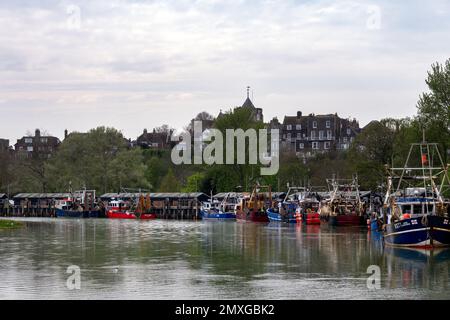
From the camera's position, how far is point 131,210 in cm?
17212

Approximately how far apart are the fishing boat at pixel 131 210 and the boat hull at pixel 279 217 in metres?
37.4

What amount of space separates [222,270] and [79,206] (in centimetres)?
12533

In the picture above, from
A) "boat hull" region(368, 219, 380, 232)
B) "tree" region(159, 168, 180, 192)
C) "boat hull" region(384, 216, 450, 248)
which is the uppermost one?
"tree" region(159, 168, 180, 192)

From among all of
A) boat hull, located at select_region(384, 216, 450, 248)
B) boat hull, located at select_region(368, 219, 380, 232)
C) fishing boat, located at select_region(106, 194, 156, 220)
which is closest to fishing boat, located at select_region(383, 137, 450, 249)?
boat hull, located at select_region(384, 216, 450, 248)

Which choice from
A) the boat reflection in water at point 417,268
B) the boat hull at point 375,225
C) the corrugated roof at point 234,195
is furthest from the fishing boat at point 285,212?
the boat reflection in water at point 417,268

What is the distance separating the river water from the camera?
40250 millimetres

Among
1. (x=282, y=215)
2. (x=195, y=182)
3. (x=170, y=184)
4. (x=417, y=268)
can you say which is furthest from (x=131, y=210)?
(x=417, y=268)

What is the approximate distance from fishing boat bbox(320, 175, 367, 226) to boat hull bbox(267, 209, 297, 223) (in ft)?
17.7

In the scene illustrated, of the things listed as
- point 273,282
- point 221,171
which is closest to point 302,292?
point 273,282

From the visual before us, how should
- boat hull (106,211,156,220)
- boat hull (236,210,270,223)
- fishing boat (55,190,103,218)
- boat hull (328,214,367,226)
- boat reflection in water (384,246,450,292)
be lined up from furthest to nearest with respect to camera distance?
1. fishing boat (55,190,103,218)
2. boat hull (106,211,156,220)
3. boat hull (236,210,270,223)
4. boat hull (328,214,367,226)
5. boat reflection in water (384,246,450,292)

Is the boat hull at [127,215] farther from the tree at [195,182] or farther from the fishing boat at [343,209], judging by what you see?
the fishing boat at [343,209]

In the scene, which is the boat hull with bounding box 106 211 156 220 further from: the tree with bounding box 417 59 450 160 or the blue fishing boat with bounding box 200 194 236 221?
the tree with bounding box 417 59 450 160

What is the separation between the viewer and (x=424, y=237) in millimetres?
62219

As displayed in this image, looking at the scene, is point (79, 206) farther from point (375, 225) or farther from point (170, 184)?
point (375, 225)
